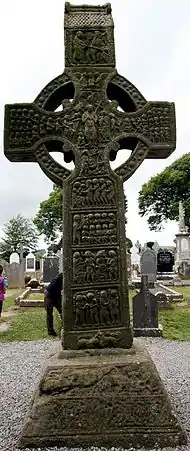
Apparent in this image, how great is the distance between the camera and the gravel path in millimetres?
3664

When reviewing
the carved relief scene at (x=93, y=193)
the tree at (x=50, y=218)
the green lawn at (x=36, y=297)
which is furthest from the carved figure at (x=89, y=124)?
the tree at (x=50, y=218)

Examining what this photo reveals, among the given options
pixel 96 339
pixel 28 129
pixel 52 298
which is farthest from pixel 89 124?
pixel 52 298

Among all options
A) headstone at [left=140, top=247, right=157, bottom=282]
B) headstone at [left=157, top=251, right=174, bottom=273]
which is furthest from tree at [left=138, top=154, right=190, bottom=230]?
headstone at [left=140, top=247, right=157, bottom=282]

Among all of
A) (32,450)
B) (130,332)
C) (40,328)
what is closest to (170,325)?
(40,328)

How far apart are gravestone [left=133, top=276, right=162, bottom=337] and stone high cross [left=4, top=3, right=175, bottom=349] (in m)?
6.18

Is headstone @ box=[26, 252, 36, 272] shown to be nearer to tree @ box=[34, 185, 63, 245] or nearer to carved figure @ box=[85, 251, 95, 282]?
tree @ box=[34, 185, 63, 245]

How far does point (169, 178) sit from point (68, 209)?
47536 mm

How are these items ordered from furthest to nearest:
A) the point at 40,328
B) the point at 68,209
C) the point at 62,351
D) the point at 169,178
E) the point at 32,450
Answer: the point at 169,178 < the point at 40,328 < the point at 68,209 < the point at 62,351 < the point at 32,450

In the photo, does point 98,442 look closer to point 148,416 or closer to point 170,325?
point 148,416

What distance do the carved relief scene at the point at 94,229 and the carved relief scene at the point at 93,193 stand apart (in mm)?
104

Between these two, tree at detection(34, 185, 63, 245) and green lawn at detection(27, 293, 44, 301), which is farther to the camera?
tree at detection(34, 185, 63, 245)

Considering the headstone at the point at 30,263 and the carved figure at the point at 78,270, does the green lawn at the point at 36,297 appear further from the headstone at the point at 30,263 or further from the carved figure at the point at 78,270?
the headstone at the point at 30,263

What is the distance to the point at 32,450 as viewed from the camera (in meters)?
3.06

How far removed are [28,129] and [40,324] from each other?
8.23 meters
